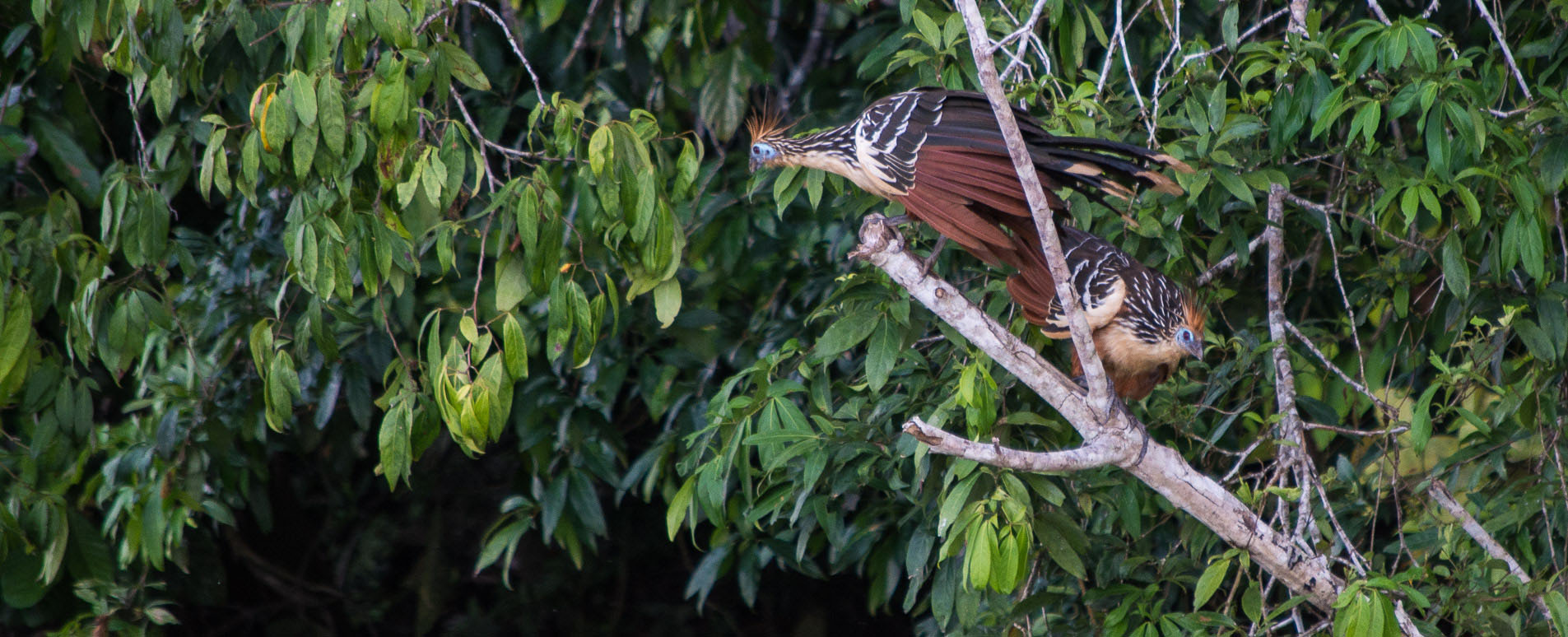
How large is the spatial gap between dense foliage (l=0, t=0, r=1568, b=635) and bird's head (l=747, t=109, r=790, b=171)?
64mm

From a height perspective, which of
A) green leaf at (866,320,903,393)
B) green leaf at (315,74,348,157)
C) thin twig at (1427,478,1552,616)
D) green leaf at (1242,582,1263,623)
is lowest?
thin twig at (1427,478,1552,616)

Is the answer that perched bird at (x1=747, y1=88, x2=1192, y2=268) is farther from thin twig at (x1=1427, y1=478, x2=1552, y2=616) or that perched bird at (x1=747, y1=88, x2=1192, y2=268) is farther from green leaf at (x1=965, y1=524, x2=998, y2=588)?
thin twig at (x1=1427, y1=478, x2=1552, y2=616)

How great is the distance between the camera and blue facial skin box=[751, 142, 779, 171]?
275cm

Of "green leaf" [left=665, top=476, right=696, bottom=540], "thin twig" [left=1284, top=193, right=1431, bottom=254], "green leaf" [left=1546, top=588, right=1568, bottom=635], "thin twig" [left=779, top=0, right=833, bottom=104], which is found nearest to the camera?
"green leaf" [left=1546, top=588, right=1568, bottom=635]

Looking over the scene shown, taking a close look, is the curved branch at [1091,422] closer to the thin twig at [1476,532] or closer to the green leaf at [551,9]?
the thin twig at [1476,532]

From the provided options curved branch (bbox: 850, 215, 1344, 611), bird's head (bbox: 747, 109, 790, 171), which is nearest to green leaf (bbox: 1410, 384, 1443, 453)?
curved branch (bbox: 850, 215, 1344, 611)

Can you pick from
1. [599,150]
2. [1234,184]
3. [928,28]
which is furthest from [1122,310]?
[599,150]

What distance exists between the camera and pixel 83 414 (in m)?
3.18

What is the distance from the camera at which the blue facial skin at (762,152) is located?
2.75 meters

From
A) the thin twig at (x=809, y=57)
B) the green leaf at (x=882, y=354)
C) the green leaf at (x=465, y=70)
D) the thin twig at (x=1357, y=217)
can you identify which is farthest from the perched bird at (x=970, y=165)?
the thin twig at (x=809, y=57)

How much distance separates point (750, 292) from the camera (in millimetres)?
3945

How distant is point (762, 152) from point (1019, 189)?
0.68 metres

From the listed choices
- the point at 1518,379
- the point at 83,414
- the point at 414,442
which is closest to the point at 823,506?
the point at 414,442

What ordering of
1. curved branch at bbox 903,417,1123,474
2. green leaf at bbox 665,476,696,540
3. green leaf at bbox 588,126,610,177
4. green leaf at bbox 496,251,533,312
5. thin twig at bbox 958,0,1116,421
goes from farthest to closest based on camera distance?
green leaf at bbox 665,476,696,540 < green leaf at bbox 496,251,533,312 < green leaf at bbox 588,126,610,177 < curved branch at bbox 903,417,1123,474 < thin twig at bbox 958,0,1116,421
